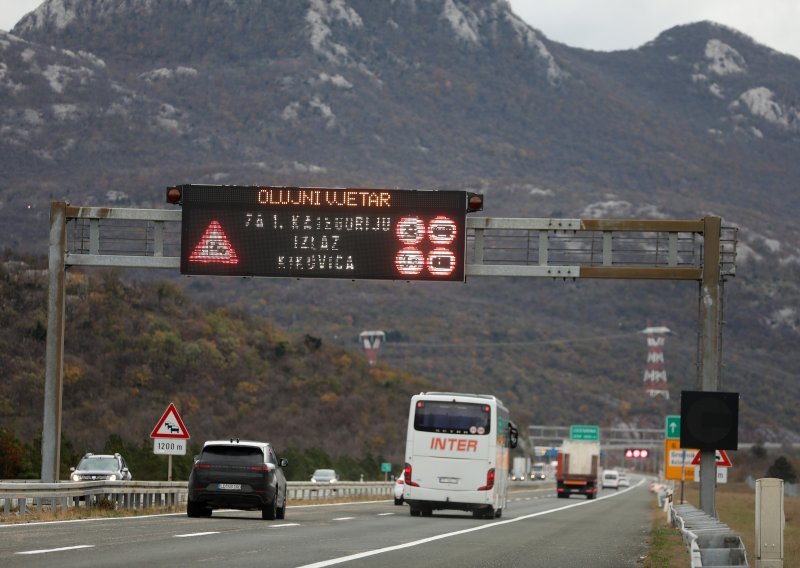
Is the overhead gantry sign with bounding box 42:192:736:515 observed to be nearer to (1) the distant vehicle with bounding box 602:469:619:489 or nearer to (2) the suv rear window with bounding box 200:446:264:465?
(2) the suv rear window with bounding box 200:446:264:465

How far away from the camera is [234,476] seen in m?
34.1

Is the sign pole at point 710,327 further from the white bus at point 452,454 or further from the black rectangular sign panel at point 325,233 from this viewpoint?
the white bus at point 452,454

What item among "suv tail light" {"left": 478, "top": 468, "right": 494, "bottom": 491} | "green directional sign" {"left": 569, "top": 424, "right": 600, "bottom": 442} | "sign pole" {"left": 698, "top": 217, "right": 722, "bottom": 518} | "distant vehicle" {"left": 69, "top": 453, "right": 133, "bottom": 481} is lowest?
"green directional sign" {"left": 569, "top": 424, "right": 600, "bottom": 442}

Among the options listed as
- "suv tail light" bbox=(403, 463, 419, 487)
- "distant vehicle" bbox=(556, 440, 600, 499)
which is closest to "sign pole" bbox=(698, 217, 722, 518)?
"suv tail light" bbox=(403, 463, 419, 487)

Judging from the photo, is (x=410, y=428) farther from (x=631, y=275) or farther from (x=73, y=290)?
(x=73, y=290)

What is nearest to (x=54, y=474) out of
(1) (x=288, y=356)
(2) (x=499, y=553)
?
(2) (x=499, y=553)

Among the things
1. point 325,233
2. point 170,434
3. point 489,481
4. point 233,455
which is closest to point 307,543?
point 233,455

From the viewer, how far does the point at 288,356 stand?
127 m

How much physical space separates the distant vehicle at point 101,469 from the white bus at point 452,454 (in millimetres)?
10259

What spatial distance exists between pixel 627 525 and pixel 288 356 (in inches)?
3319

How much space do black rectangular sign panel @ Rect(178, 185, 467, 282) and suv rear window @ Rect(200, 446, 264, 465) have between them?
535 cm

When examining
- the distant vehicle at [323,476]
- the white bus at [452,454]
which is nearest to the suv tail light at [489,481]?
the white bus at [452,454]

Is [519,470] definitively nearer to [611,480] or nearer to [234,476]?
[611,480]

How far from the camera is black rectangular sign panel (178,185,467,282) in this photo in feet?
127
